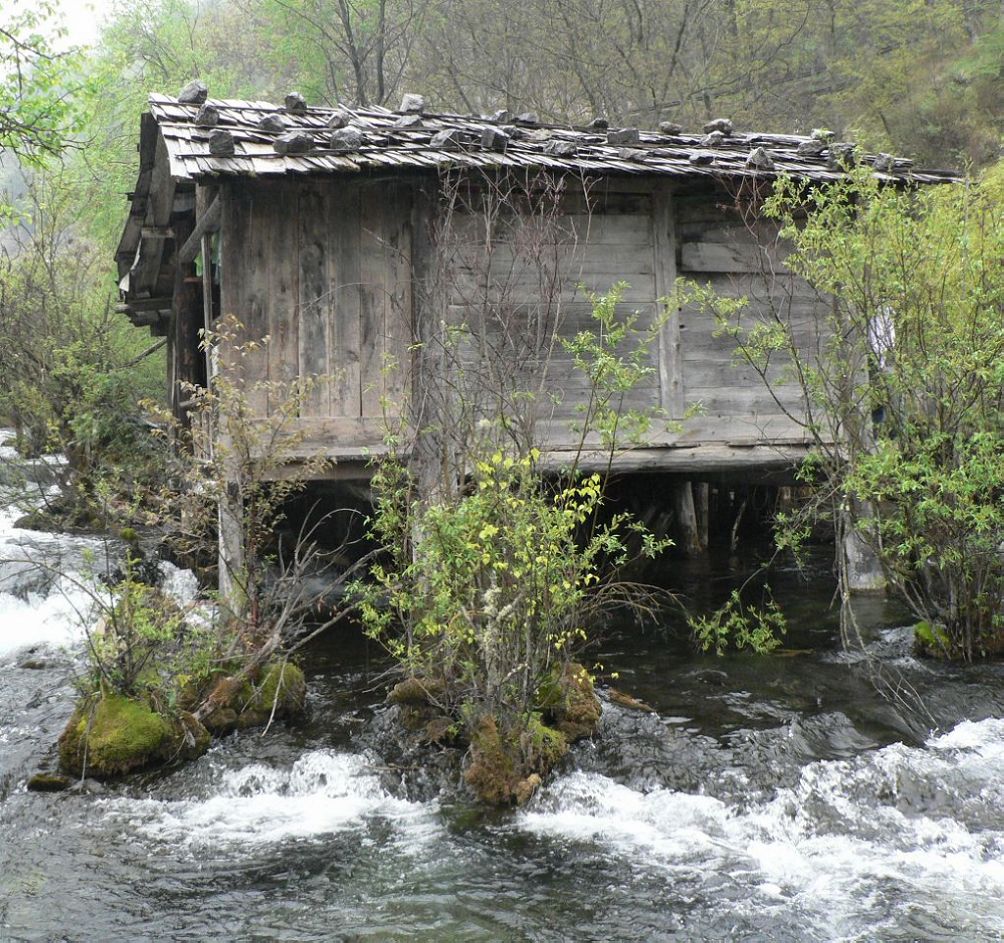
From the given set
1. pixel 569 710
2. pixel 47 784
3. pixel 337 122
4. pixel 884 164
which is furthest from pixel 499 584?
pixel 884 164

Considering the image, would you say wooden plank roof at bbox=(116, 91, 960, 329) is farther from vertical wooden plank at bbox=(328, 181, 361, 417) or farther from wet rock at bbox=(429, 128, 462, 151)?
vertical wooden plank at bbox=(328, 181, 361, 417)

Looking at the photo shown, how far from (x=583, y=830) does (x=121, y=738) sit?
2795 millimetres

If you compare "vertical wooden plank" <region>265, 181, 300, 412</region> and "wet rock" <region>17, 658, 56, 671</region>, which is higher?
"vertical wooden plank" <region>265, 181, 300, 412</region>

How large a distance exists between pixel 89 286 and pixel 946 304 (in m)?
17.4

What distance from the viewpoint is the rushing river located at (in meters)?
4.52

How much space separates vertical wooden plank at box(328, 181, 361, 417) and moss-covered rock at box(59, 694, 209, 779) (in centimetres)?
293

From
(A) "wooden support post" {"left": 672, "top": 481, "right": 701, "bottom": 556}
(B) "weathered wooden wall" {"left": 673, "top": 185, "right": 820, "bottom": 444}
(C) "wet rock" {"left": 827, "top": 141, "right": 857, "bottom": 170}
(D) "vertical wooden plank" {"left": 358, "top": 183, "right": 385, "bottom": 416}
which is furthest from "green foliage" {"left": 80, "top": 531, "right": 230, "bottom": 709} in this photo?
(A) "wooden support post" {"left": 672, "top": 481, "right": 701, "bottom": 556}

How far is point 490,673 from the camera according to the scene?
592cm

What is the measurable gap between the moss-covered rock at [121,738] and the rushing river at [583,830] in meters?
0.17

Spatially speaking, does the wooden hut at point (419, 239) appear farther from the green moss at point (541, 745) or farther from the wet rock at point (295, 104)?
the green moss at point (541, 745)

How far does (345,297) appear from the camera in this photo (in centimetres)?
835

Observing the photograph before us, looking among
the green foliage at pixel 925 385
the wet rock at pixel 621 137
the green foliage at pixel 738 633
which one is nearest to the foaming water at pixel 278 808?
the green foliage at pixel 738 633

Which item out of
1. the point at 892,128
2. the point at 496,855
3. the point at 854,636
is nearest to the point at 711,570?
the point at 854,636

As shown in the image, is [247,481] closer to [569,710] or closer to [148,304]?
[569,710]
